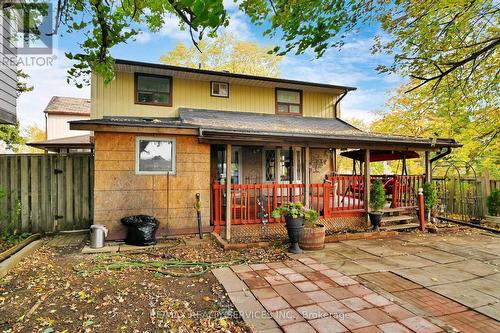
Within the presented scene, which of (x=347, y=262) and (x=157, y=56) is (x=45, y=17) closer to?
(x=347, y=262)

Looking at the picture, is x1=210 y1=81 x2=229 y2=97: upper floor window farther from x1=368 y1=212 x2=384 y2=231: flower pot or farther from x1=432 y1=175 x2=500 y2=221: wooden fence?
x1=432 y1=175 x2=500 y2=221: wooden fence

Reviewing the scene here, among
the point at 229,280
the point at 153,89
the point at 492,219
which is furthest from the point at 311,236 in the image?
the point at 153,89

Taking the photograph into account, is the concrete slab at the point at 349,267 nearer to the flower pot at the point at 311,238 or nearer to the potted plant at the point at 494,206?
the flower pot at the point at 311,238

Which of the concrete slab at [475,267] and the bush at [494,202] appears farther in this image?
the bush at [494,202]

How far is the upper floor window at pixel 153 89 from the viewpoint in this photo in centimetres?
924

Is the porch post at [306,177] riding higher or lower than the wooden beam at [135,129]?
lower

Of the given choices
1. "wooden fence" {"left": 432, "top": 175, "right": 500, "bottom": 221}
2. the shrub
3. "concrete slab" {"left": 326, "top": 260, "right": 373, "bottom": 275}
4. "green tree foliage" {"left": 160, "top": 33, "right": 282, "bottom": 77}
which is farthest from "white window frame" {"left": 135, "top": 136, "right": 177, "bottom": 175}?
"green tree foliage" {"left": 160, "top": 33, "right": 282, "bottom": 77}

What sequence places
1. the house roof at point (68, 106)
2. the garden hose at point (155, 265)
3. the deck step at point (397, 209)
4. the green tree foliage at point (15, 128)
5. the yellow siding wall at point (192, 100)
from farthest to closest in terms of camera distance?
the house roof at point (68, 106), the green tree foliage at point (15, 128), the yellow siding wall at point (192, 100), the deck step at point (397, 209), the garden hose at point (155, 265)

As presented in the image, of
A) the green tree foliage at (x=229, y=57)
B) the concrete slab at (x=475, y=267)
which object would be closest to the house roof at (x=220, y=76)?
the concrete slab at (x=475, y=267)

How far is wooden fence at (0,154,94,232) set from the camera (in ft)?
20.1

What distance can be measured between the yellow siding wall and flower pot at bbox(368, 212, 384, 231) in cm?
582

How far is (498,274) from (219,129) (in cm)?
557

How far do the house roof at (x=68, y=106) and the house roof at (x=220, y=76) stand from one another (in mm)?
13909

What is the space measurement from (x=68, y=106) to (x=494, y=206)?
25.7 meters
